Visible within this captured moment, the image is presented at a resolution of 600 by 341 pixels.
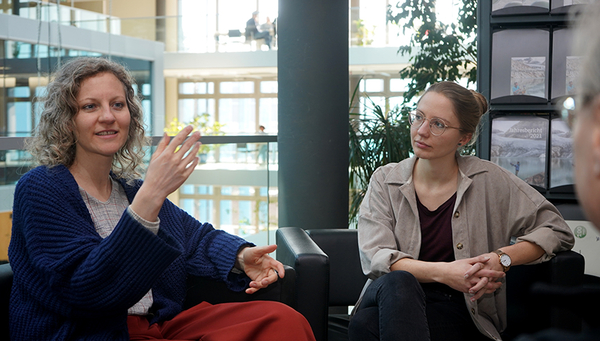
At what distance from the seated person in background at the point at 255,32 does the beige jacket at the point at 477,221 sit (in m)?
12.0

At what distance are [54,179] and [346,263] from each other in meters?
1.24

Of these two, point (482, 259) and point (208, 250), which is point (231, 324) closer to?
point (208, 250)

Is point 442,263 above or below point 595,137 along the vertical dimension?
below

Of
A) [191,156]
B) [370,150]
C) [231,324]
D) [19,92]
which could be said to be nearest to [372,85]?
[370,150]

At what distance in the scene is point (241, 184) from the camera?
4020 millimetres

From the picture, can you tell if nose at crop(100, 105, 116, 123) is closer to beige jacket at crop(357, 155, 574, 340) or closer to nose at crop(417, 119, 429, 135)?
beige jacket at crop(357, 155, 574, 340)

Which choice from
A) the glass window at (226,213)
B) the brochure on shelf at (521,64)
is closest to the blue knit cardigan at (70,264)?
the brochure on shelf at (521,64)

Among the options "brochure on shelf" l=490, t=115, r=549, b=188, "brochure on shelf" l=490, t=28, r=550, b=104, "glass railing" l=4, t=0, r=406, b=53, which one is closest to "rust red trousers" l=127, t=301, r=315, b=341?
"brochure on shelf" l=490, t=115, r=549, b=188

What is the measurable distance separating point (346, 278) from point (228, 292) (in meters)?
0.65

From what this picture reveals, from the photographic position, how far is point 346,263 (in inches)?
91.7

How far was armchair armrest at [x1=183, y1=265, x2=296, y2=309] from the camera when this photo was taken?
6.01 ft

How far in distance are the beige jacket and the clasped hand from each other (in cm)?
12

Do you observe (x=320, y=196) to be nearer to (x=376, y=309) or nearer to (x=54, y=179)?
(x=376, y=309)

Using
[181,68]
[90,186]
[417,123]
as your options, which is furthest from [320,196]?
[181,68]
